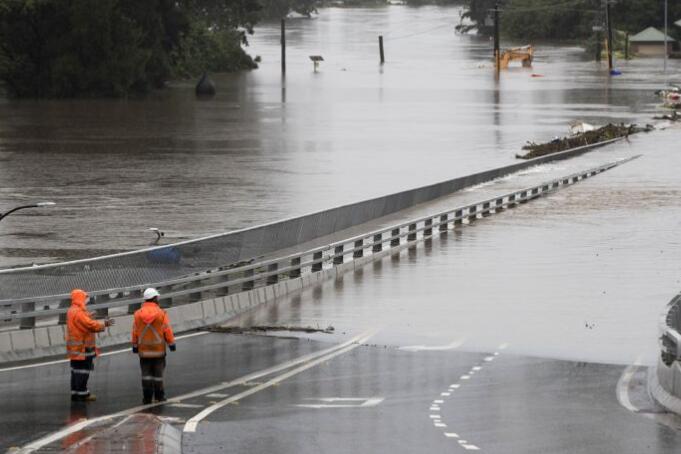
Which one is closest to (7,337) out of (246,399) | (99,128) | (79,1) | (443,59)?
(246,399)

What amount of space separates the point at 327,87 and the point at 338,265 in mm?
103365

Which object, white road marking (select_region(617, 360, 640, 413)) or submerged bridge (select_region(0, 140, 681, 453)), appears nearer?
submerged bridge (select_region(0, 140, 681, 453))

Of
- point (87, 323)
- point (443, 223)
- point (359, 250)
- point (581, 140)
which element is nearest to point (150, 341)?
point (87, 323)

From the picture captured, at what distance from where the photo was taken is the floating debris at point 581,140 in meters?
82.2

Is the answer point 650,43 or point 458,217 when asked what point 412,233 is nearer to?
point 458,217

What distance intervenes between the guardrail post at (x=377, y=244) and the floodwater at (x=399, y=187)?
33.1 inches

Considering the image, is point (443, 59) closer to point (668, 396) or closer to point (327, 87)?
point (327, 87)

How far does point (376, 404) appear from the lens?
2078 cm

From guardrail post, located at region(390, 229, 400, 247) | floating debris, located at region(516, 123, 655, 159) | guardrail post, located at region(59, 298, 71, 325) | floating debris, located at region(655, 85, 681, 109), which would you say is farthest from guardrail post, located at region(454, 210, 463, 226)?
floating debris, located at region(655, 85, 681, 109)

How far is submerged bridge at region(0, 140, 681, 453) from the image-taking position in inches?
714

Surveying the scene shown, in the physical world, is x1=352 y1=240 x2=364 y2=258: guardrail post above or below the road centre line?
below

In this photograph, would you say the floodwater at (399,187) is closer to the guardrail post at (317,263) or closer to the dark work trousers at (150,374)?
the guardrail post at (317,263)

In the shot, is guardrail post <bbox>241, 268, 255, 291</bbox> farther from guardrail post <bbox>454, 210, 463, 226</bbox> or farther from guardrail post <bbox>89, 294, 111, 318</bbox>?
guardrail post <bbox>454, 210, 463, 226</bbox>

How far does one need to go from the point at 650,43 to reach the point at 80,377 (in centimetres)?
17448
